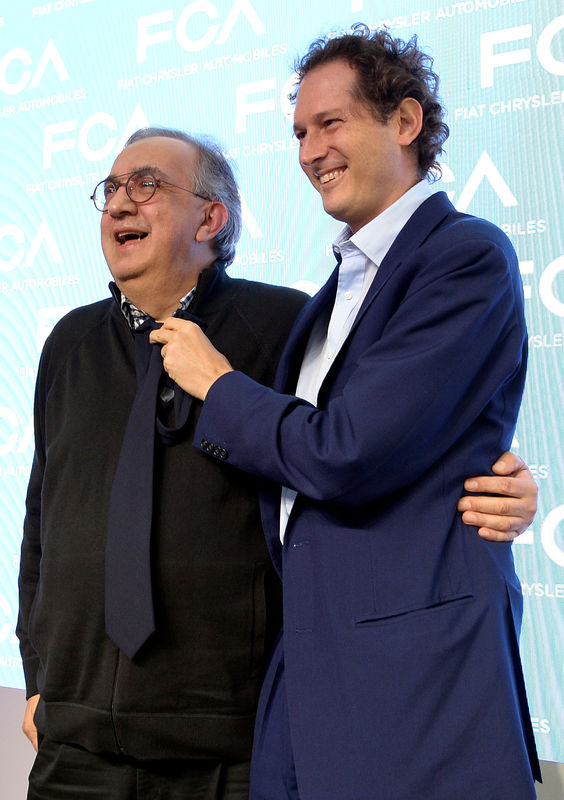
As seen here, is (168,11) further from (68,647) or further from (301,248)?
(68,647)

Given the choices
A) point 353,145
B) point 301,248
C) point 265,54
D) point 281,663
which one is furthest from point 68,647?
point 265,54

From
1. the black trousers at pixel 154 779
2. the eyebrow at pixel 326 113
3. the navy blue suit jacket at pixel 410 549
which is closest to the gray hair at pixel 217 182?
the eyebrow at pixel 326 113

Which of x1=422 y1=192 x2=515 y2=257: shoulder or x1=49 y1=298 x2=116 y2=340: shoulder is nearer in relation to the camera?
x1=422 y1=192 x2=515 y2=257: shoulder

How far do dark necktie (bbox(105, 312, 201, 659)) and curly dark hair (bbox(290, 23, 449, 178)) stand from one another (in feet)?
1.60

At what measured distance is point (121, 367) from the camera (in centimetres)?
171

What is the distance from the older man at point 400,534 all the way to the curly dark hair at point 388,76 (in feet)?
0.59

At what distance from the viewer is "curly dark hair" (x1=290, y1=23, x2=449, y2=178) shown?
58.1 inches

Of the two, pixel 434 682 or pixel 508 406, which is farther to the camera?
pixel 508 406

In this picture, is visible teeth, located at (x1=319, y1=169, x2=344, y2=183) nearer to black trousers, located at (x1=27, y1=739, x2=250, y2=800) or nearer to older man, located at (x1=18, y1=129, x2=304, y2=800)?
older man, located at (x1=18, y1=129, x2=304, y2=800)

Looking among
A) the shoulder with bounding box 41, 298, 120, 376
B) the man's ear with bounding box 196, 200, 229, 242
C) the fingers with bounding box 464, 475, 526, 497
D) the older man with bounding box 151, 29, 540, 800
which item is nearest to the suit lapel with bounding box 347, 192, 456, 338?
the older man with bounding box 151, 29, 540, 800

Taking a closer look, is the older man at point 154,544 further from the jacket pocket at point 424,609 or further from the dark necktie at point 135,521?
the jacket pocket at point 424,609

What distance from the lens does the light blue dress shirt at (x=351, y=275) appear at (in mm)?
1423

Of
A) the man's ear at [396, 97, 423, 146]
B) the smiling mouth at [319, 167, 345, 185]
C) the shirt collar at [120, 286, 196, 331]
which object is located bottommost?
the shirt collar at [120, 286, 196, 331]

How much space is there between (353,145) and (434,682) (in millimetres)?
823
